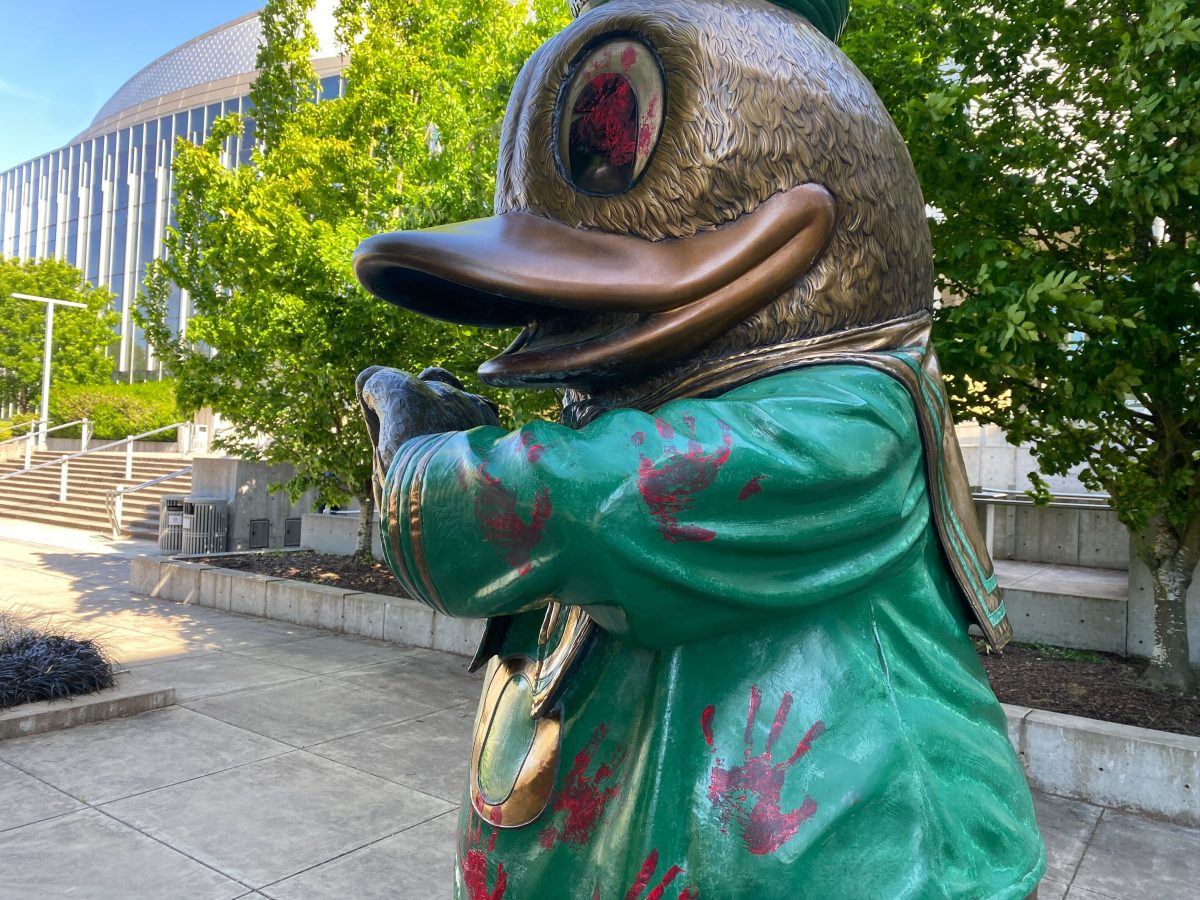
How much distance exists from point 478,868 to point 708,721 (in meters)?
0.41

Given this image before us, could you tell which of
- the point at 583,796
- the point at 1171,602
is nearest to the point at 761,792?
the point at 583,796

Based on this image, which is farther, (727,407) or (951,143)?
(951,143)

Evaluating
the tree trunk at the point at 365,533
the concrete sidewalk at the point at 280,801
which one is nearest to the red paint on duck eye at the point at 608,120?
the concrete sidewalk at the point at 280,801

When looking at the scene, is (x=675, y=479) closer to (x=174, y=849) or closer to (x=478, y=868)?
(x=478, y=868)

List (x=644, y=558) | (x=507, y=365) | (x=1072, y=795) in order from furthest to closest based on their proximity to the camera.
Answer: (x=1072, y=795) → (x=507, y=365) → (x=644, y=558)

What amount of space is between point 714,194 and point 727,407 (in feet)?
0.96

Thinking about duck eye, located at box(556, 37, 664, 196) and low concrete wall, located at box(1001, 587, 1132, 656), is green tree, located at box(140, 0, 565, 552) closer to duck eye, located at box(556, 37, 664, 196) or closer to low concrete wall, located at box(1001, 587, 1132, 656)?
low concrete wall, located at box(1001, 587, 1132, 656)

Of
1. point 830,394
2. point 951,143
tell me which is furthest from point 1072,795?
point 830,394

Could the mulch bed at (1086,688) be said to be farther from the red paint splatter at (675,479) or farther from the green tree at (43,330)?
the green tree at (43,330)

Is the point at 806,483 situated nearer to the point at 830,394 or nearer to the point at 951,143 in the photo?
the point at 830,394

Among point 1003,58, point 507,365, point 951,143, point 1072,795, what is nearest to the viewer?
point 507,365

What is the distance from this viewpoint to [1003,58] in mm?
5297

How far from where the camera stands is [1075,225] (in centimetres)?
520

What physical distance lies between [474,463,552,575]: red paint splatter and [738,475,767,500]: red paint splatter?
0.19 meters
